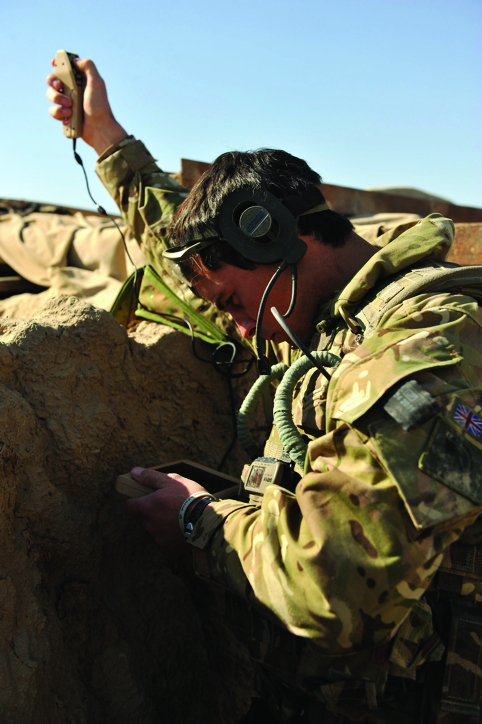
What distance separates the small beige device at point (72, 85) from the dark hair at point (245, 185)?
113 centimetres

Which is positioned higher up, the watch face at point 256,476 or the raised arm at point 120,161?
the raised arm at point 120,161

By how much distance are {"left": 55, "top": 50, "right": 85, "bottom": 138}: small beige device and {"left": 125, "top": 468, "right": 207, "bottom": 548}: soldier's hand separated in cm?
170

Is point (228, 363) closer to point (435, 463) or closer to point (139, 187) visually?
point (139, 187)

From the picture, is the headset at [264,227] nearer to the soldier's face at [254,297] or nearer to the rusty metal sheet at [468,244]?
the soldier's face at [254,297]

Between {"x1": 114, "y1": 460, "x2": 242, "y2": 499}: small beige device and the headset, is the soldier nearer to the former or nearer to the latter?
the headset

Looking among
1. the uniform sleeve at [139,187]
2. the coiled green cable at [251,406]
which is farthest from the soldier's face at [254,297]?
the uniform sleeve at [139,187]

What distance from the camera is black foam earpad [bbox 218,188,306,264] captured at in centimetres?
188

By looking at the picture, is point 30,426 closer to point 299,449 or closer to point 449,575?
point 299,449

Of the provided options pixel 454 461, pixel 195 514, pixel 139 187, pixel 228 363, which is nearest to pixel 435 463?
pixel 454 461

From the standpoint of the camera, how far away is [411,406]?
133cm

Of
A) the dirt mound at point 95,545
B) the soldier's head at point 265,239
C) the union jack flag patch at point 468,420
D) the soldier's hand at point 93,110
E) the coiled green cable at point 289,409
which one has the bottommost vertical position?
the dirt mound at point 95,545

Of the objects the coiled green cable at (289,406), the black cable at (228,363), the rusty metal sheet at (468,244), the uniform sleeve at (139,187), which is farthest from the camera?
the rusty metal sheet at (468,244)

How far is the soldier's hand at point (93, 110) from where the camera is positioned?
2.86 meters

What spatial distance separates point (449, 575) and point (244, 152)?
1.36 m
